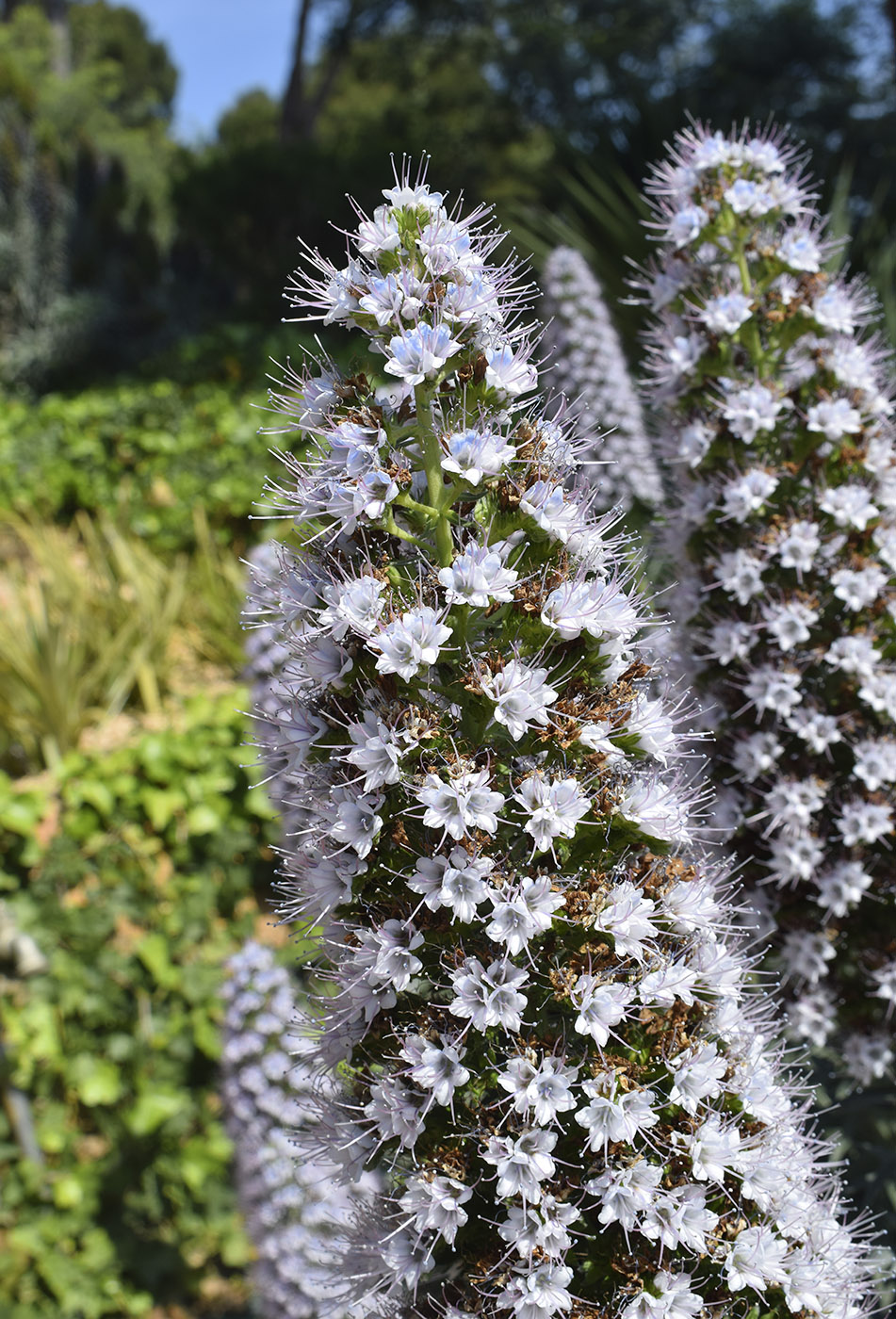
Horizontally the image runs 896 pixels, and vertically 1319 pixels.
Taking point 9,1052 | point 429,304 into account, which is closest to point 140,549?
point 9,1052

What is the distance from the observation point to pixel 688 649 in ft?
6.90

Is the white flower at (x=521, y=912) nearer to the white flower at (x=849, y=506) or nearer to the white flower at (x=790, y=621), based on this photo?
the white flower at (x=790, y=621)

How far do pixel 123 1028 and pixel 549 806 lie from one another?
3.34 metres

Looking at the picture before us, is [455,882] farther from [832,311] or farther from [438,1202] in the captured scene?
[832,311]

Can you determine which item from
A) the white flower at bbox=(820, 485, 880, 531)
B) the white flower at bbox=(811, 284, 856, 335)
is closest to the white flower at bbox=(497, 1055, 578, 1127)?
the white flower at bbox=(820, 485, 880, 531)

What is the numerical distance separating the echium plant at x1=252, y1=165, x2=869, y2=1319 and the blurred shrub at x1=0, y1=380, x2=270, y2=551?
6.53m

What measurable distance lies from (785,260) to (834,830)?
111 cm

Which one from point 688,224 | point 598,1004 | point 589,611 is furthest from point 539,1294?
point 688,224

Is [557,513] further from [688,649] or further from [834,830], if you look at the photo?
[834,830]

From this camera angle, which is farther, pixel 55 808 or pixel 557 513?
pixel 55 808

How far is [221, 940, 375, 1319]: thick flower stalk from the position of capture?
9.11 ft

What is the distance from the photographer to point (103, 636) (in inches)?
229

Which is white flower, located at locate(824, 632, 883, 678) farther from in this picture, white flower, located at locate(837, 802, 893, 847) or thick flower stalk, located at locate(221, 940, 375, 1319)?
thick flower stalk, located at locate(221, 940, 375, 1319)

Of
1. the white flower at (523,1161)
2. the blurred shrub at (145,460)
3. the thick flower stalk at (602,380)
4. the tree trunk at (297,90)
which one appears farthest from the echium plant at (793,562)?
the tree trunk at (297,90)
